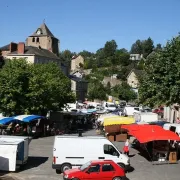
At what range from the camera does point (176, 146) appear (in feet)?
86.2

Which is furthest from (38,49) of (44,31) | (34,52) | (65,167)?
(65,167)

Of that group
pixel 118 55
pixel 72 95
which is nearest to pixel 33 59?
pixel 72 95

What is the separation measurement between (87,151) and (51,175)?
2.41 metres

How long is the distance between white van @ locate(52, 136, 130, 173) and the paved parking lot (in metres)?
0.79

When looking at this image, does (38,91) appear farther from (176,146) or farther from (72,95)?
(176,146)

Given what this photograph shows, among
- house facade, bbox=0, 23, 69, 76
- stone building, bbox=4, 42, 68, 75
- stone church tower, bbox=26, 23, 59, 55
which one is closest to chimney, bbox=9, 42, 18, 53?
house facade, bbox=0, 23, 69, 76

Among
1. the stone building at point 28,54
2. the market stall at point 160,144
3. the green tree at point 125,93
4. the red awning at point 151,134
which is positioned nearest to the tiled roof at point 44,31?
the stone building at point 28,54

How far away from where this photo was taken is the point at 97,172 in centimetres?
1809

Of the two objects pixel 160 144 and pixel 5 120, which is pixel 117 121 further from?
pixel 5 120

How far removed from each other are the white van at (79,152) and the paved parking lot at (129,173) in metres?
0.79

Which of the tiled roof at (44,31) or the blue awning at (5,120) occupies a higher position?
the tiled roof at (44,31)

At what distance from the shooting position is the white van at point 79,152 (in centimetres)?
2059

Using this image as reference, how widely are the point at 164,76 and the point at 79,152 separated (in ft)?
48.2

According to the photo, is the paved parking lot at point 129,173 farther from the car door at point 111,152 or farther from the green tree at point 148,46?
the green tree at point 148,46
